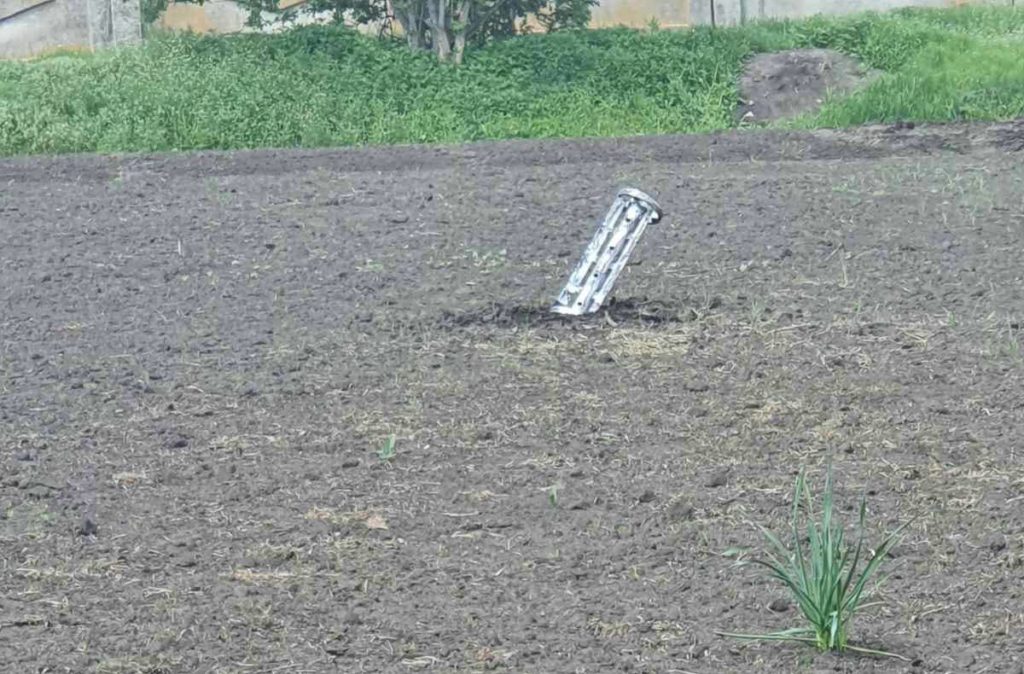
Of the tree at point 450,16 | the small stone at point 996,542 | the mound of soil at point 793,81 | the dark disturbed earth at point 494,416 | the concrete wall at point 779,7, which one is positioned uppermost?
the tree at point 450,16

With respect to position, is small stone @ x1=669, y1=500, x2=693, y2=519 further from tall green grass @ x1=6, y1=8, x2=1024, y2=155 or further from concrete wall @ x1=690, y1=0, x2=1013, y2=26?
concrete wall @ x1=690, y1=0, x2=1013, y2=26

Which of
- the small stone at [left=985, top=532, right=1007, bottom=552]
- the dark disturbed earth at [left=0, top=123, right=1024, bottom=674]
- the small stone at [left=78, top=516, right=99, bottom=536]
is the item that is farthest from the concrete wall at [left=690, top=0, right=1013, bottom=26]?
the small stone at [left=78, top=516, right=99, bottom=536]

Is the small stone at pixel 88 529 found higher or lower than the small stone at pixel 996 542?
higher

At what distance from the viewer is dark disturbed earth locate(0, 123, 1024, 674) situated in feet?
13.6

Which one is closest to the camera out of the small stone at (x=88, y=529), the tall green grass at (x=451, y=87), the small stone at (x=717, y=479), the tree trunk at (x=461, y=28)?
the small stone at (x=88, y=529)

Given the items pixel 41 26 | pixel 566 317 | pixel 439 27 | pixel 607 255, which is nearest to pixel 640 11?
pixel 439 27

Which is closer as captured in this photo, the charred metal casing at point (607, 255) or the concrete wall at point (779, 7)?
the charred metal casing at point (607, 255)

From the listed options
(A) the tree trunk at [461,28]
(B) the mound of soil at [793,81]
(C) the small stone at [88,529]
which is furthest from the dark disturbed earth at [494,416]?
(A) the tree trunk at [461,28]

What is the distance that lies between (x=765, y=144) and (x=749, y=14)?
6844 millimetres

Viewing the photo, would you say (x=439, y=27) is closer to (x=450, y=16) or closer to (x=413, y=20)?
(x=450, y=16)

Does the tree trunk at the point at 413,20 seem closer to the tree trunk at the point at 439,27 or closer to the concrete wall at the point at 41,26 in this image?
the tree trunk at the point at 439,27

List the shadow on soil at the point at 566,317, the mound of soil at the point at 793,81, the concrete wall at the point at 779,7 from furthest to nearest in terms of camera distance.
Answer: the concrete wall at the point at 779,7 < the mound of soil at the point at 793,81 < the shadow on soil at the point at 566,317

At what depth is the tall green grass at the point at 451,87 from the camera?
13109 millimetres

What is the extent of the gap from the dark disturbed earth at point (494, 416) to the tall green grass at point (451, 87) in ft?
10.1
